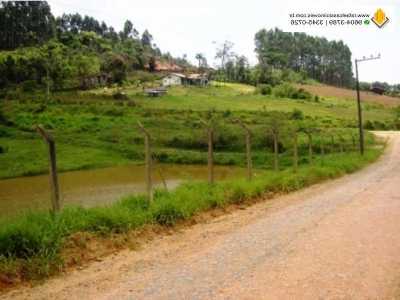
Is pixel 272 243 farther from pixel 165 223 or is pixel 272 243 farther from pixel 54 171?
pixel 54 171

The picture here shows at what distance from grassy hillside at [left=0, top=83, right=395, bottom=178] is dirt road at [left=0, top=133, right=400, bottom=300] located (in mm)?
28755

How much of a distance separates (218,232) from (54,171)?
3429 millimetres

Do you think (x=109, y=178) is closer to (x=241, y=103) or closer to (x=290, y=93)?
(x=241, y=103)

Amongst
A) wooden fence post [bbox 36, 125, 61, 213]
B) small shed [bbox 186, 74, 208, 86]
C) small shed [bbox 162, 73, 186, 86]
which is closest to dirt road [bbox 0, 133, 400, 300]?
wooden fence post [bbox 36, 125, 61, 213]

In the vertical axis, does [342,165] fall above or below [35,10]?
below

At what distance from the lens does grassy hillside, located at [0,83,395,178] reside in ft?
139

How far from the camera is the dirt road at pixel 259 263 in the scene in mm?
6578

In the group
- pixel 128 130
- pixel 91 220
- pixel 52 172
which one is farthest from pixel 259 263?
pixel 128 130

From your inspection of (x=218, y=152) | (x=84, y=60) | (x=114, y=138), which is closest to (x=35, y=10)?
(x=84, y=60)

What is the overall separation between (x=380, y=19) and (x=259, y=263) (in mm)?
23629

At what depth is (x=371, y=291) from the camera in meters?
6.55

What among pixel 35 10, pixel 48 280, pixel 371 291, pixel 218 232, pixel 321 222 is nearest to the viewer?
pixel 371 291

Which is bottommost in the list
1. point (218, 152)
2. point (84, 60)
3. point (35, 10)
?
point (218, 152)

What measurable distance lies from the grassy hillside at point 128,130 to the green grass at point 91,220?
26178mm
